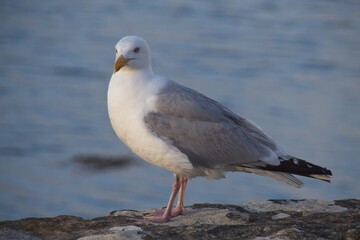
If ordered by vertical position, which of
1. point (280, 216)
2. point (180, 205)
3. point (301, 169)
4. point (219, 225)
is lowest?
point (219, 225)

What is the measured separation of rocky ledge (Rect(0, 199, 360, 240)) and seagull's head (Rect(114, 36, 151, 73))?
104 centimetres

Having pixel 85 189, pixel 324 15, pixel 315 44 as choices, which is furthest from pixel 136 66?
pixel 324 15

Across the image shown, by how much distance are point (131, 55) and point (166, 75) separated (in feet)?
30.0

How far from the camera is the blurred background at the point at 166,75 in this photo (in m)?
12.7

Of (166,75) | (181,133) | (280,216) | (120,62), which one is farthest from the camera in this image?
(166,75)

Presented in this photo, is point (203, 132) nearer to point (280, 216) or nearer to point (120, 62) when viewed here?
point (120, 62)

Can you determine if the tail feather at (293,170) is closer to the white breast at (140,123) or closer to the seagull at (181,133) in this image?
the seagull at (181,133)

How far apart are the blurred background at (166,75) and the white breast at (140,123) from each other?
492 cm

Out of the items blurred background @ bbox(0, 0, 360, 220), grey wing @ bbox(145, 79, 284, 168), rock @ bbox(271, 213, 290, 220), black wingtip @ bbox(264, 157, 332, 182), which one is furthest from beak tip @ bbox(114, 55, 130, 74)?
blurred background @ bbox(0, 0, 360, 220)

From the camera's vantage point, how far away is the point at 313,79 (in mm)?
17062

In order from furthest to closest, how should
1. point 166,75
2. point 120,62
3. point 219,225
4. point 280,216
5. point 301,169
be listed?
point 166,75
point 120,62
point 301,169
point 280,216
point 219,225

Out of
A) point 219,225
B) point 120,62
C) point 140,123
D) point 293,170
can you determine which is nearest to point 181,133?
point 140,123

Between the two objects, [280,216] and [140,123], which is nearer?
[280,216]

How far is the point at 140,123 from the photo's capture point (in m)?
6.74
